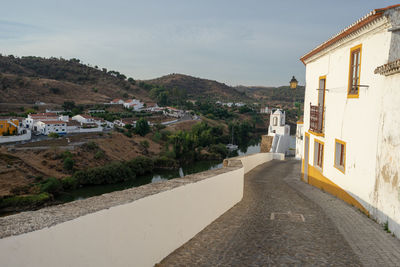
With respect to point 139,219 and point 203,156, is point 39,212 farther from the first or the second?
point 203,156

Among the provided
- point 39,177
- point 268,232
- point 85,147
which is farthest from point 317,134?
point 85,147

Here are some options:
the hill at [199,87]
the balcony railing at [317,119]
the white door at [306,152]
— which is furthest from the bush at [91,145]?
the hill at [199,87]

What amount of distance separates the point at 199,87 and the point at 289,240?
442ft

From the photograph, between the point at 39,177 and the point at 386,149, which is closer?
the point at 386,149

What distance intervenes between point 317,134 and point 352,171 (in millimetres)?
3317

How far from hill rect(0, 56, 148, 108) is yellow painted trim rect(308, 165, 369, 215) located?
6283 cm

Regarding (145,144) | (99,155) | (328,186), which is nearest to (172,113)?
(145,144)

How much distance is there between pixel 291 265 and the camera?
14.9 ft

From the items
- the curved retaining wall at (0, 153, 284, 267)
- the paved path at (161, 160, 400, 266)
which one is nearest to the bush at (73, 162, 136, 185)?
the paved path at (161, 160, 400, 266)

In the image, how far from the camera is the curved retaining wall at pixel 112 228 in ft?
8.40

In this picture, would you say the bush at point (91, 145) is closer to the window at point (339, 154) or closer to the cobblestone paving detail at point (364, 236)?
the window at point (339, 154)

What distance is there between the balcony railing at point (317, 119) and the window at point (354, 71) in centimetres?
267

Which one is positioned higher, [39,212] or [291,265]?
[39,212]

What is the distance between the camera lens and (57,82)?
3113 inches
